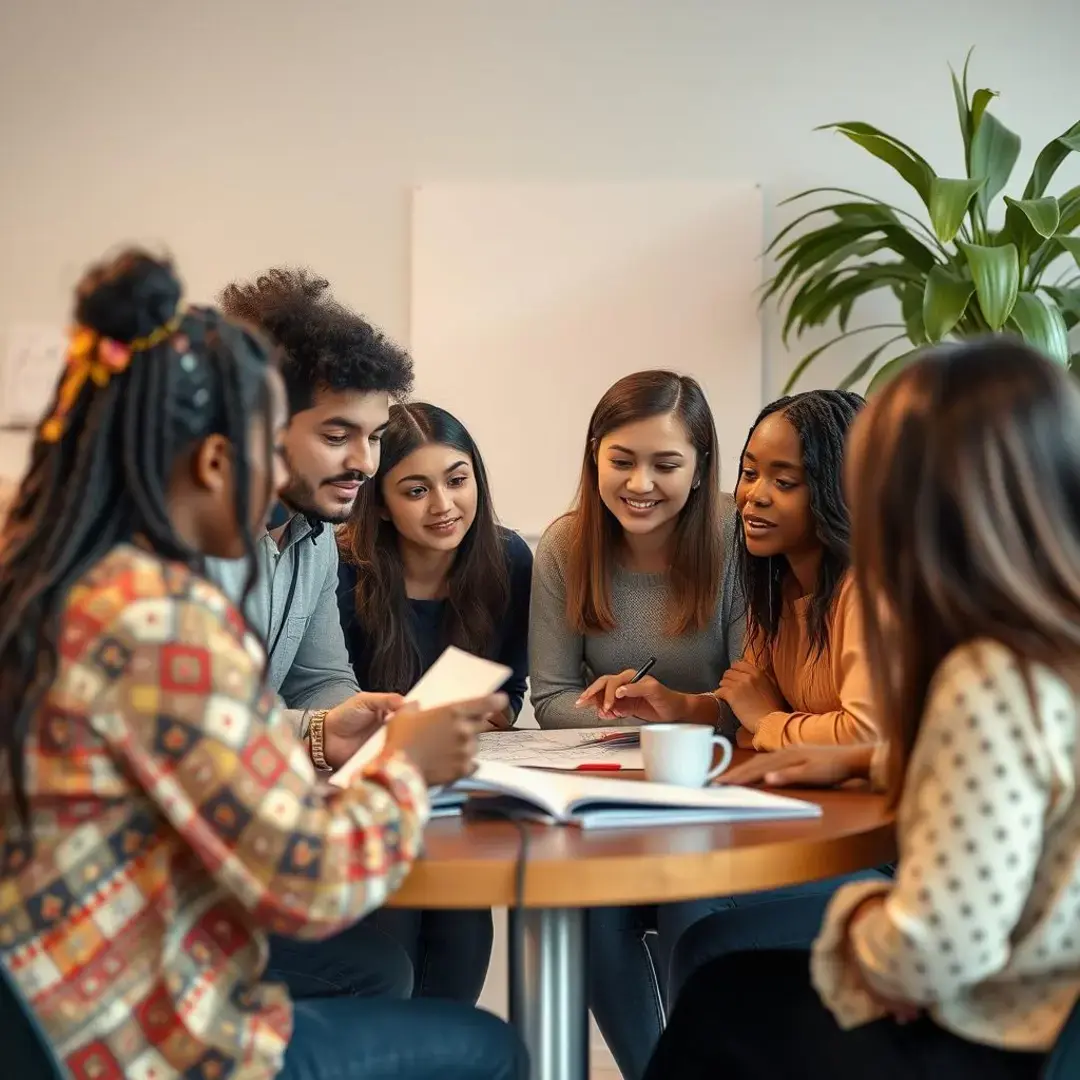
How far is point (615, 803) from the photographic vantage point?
51.6 inches

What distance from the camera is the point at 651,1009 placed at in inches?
80.0

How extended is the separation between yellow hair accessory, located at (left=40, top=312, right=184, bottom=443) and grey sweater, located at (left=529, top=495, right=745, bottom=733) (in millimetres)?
1353

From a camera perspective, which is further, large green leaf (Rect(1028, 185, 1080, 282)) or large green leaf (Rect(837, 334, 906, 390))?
large green leaf (Rect(837, 334, 906, 390))

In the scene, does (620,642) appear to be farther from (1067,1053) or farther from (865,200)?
(865,200)

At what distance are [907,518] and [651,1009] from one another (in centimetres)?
120

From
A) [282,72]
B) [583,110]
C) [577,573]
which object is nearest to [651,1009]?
[577,573]

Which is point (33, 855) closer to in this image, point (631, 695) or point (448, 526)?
point (631, 695)

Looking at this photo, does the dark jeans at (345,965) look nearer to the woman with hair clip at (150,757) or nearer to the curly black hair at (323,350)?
the woman with hair clip at (150,757)

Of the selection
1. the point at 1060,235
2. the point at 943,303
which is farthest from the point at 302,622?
the point at 1060,235

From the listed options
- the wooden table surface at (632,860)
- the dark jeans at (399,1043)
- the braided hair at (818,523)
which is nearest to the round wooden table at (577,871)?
the wooden table surface at (632,860)

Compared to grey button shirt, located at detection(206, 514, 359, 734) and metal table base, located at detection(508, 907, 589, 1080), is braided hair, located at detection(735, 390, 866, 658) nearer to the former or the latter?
grey button shirt, located at detection(206, 514, 359, 734)

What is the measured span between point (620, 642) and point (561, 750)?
60 centimetres

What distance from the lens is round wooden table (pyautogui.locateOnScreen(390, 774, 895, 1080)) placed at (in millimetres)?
1139


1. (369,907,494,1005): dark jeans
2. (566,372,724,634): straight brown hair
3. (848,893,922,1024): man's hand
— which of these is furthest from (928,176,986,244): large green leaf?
(848,893,922,1024): man's hand
